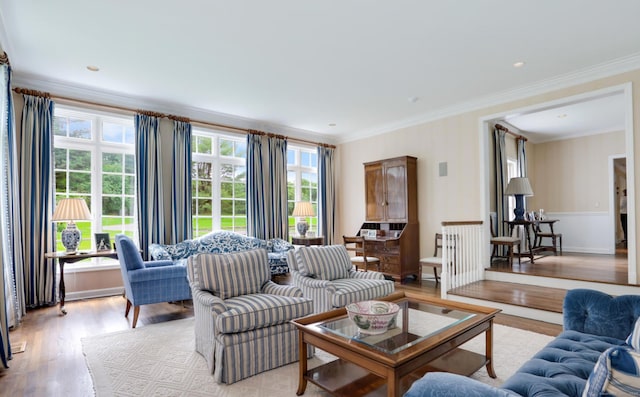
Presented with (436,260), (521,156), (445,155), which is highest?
(521,156)

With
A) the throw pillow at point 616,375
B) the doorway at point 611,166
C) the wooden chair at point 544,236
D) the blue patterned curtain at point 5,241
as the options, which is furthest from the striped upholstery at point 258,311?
the wooden chair at point 544,236

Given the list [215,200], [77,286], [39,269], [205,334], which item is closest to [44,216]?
[39,269]

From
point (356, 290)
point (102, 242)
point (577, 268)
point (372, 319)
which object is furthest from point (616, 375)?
point (577, 268)

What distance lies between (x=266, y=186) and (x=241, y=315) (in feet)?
13.8

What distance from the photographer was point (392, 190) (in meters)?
6.29

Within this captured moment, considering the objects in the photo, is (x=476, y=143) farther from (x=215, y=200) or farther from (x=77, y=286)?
(x=77, y=286)

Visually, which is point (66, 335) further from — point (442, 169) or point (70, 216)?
point (442, 169)

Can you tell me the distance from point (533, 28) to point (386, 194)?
3.55 meters

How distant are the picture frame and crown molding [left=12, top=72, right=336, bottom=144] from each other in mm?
1862

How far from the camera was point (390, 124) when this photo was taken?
6695 millimetres

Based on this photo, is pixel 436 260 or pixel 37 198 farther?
pixel 436 260

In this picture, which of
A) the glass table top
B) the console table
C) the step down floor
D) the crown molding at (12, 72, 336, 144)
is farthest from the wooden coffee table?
the crown molding at (12, 72, 336, 144)

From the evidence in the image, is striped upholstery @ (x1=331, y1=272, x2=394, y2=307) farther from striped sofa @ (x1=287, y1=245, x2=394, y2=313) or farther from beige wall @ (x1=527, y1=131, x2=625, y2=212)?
beige wall @ (x1=527, y1=131, x2=625, y2=212)

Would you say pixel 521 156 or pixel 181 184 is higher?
pixel 521 156
